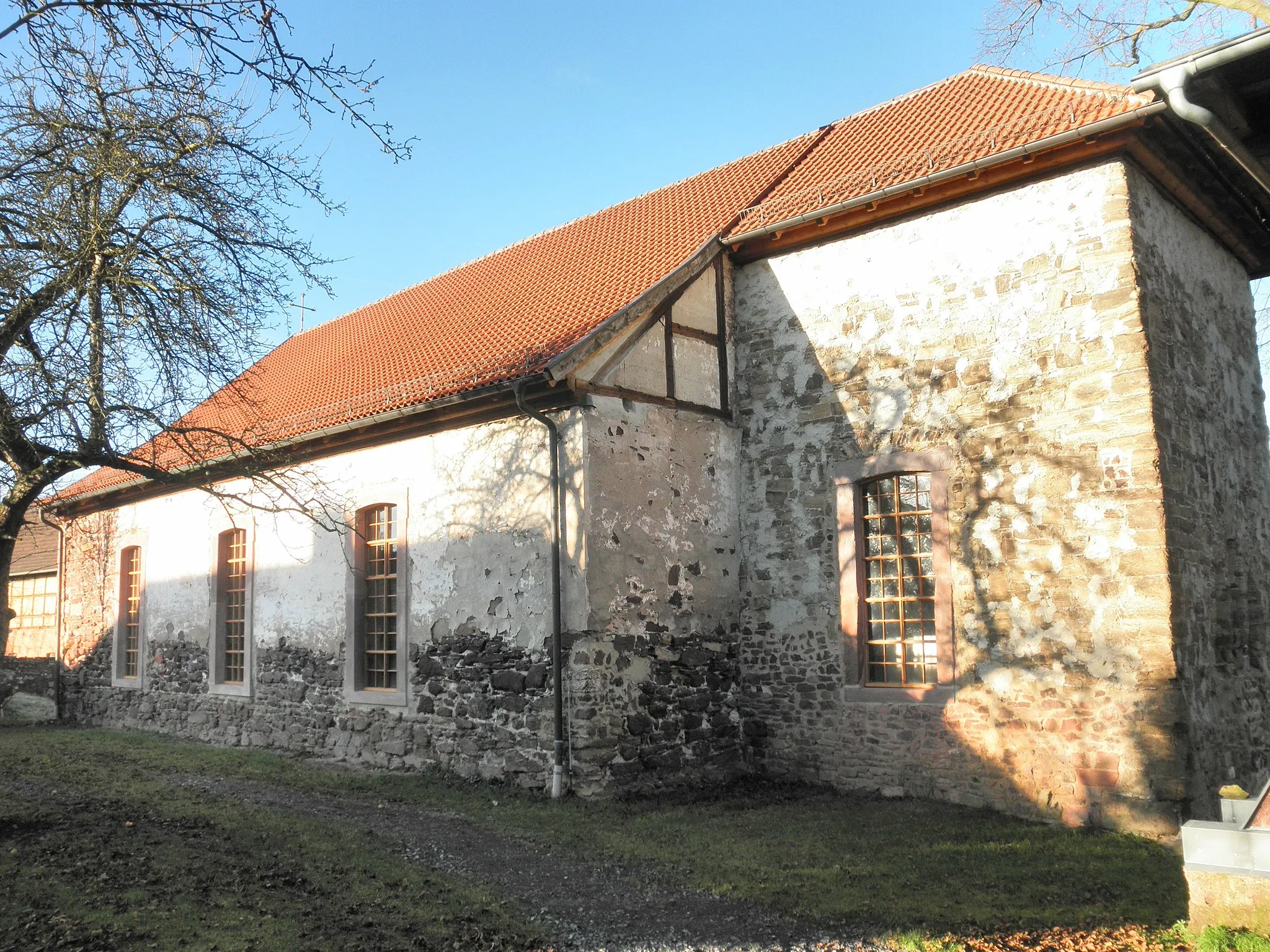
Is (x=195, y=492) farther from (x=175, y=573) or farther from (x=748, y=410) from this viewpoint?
(x=748, y=410)

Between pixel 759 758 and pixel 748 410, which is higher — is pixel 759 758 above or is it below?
below

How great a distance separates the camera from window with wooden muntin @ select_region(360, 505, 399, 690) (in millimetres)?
11547

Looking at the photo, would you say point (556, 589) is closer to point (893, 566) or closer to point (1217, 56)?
point (893, 566)

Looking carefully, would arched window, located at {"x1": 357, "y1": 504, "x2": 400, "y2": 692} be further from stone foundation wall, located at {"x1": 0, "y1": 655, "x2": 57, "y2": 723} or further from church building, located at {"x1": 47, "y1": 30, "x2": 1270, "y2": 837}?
stone foundation wall, located at {"x1": 0, "y1": 655, "x2": 57, "y2": 723}

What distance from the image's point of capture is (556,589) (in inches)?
369

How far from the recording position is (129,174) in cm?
677

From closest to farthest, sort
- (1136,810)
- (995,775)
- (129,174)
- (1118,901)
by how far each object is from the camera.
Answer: (1118,901), (129,174), (1136,810), (995,775)

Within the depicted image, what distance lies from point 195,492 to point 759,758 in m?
9.03

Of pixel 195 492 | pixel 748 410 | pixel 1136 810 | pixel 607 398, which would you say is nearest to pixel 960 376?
pixel 748 410

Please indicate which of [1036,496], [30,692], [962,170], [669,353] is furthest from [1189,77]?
[30,692]

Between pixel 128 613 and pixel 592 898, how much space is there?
42.4 ft

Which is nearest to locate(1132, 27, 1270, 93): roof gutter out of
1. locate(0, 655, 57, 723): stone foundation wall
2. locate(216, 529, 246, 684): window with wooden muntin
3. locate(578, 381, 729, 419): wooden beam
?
locate(578, 381, 729, 419): wooden beam

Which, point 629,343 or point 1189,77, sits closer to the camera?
point 1189,77

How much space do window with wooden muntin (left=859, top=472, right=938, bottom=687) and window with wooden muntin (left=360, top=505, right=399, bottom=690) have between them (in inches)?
209
